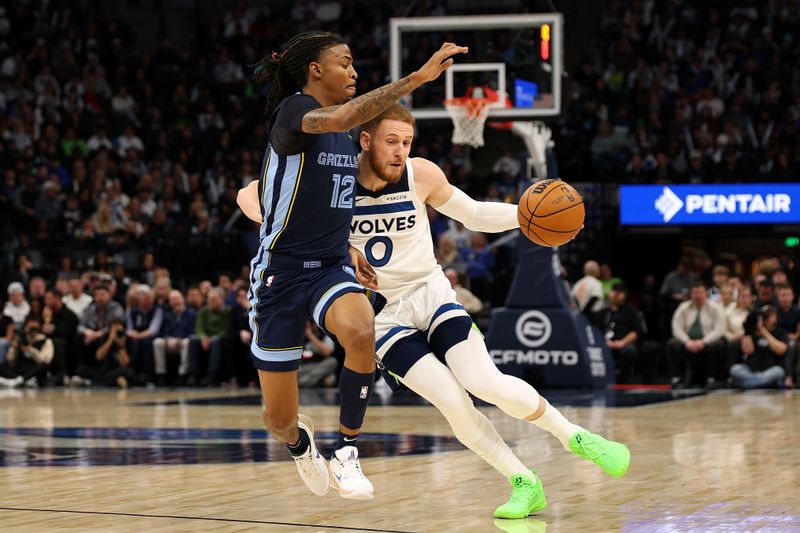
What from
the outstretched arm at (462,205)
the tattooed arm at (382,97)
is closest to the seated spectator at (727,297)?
the outstretched arm at (462,205)

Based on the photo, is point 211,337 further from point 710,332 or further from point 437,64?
point 437,64

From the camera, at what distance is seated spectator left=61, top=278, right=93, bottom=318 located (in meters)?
16.8

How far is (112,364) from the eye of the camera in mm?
16266

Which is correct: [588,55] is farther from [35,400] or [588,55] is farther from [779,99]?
[35,400]

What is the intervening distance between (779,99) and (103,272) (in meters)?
10.2

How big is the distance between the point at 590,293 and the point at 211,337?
4773mm

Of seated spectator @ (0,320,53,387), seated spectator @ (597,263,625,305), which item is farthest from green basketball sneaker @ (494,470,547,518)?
seated spectator @ (0,320,53,387)

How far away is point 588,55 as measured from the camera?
2081cm

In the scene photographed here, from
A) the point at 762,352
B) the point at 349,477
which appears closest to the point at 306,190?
the point at 349,477

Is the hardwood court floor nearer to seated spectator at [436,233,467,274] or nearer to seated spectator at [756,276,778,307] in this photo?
seated spectator at [756,276,778,307]

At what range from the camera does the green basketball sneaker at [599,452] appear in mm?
5359

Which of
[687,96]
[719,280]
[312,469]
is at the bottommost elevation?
[719,280]

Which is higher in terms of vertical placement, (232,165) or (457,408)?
(232,165)

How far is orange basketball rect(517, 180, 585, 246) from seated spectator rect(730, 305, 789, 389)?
29.2 feet
